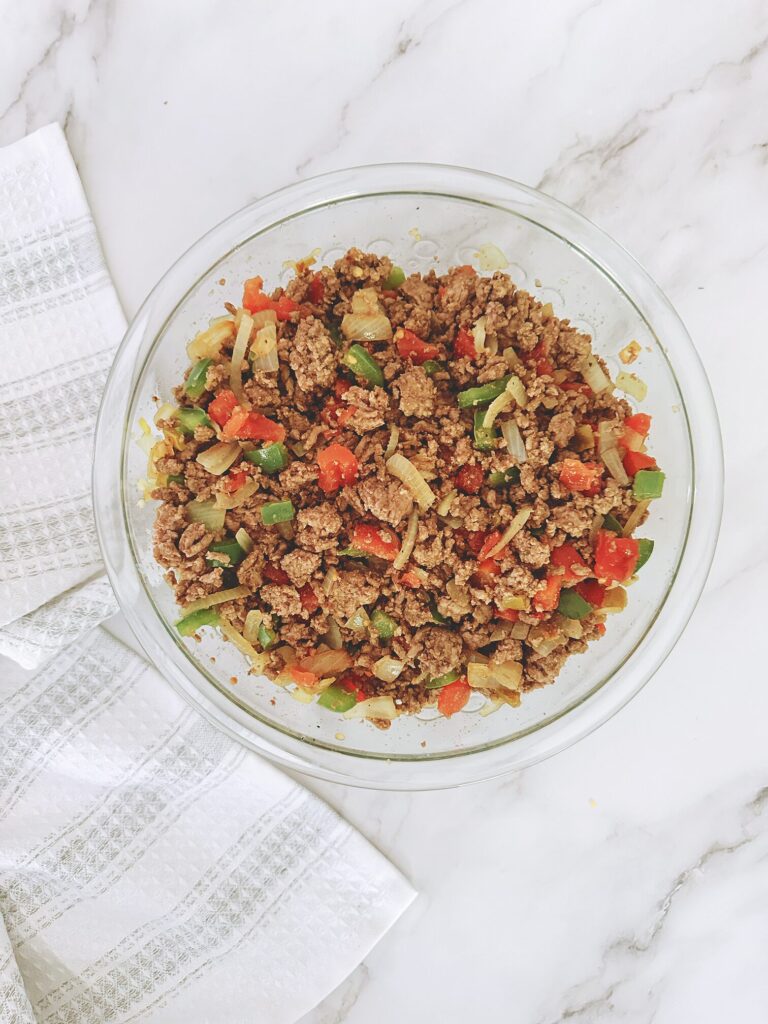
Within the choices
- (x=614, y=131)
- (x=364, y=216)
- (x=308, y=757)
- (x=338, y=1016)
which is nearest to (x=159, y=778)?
(x=308, y=757)

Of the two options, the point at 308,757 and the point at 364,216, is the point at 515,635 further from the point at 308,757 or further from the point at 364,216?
the point at 364,216

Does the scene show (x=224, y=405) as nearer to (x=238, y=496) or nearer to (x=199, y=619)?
(x=238, y=496)

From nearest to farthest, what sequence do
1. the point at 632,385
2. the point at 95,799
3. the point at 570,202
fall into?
1. the point at 632,385
2. the point at 570,202
3. the point at 95,799

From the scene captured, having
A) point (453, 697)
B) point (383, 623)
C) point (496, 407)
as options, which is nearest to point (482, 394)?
point (496, 407)

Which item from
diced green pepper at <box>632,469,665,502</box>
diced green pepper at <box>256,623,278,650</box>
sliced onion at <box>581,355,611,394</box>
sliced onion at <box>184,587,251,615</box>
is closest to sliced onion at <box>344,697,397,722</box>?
diced green pepper at <box>256,623,278,650</box>

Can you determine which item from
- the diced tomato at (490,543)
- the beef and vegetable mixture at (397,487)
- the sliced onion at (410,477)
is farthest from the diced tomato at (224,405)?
the diced tomato at (490,543)

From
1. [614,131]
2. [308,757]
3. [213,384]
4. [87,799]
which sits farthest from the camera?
[87,799]
